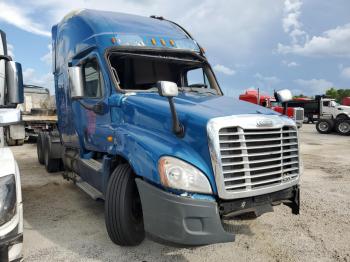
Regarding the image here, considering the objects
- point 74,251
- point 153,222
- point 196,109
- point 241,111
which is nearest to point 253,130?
point 241,111

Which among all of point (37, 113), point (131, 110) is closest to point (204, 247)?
point (131, 110)

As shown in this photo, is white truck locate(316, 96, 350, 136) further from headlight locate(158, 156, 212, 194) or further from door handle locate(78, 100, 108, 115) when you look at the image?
headlight locate(158, 156, 212, 194)

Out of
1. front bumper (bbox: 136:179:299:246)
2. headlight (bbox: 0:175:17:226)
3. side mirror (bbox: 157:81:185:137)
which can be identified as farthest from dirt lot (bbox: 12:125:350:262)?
side mirror (bbox: 157:81:185:137)

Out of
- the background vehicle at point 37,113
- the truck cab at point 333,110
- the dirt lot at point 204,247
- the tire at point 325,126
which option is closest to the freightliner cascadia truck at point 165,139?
the dirt lot at point 204,247

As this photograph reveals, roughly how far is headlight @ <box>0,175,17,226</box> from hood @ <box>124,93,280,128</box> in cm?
152

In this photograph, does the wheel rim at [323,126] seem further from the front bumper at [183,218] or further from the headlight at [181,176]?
the headlight at [181,176]

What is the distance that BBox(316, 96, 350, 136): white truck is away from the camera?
1990 cm

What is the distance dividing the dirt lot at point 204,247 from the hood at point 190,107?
1549mm

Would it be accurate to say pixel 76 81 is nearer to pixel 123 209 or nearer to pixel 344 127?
pixel 123 209

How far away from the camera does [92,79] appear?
468 centimetres

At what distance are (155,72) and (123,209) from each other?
6.84 ft

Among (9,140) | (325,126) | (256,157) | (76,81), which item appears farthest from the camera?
(325,126)

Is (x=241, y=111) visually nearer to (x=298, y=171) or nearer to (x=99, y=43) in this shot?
(x=298, y=171)

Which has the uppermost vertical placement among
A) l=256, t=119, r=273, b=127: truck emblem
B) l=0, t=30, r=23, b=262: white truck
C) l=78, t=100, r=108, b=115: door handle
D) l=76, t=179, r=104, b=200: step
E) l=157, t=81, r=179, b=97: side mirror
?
l=157, t=81, r=179, b=97: side mirror
